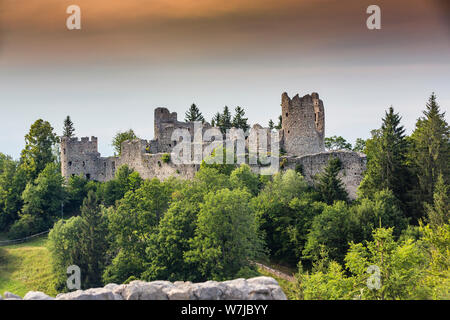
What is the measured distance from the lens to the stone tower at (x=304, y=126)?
4159 cm

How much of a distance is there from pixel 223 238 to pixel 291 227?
21.4ft

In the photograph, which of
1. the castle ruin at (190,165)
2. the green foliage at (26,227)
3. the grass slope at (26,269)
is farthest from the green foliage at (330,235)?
the green foliage at (26,227)

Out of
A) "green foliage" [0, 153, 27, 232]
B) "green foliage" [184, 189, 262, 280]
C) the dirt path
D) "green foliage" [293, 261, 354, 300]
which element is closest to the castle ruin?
"green foliage" [0, 153, 27, 232]

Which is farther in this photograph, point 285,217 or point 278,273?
point 285,217

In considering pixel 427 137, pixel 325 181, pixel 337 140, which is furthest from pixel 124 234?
pixel 337 140

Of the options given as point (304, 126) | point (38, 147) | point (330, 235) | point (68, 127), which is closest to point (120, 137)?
point (68, 127)

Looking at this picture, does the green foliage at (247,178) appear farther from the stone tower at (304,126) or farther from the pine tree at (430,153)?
the pine tree at (430,153)

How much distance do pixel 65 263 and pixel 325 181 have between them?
1688 centimetres

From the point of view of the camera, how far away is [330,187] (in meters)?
32.5

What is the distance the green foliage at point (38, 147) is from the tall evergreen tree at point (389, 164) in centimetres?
2850

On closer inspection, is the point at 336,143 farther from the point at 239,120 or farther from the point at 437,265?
the point at 437,265

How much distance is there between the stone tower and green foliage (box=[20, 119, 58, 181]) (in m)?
21.5

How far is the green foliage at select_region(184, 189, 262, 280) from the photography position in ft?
77.3
